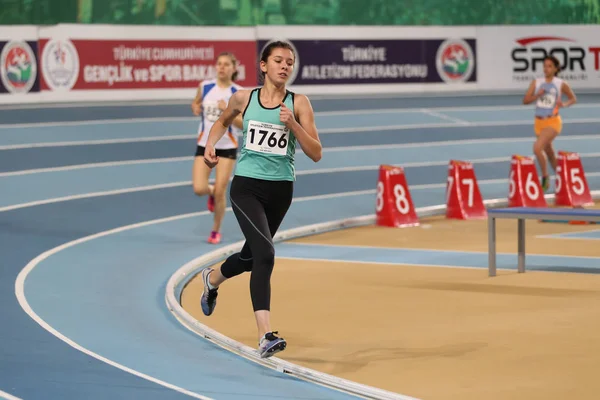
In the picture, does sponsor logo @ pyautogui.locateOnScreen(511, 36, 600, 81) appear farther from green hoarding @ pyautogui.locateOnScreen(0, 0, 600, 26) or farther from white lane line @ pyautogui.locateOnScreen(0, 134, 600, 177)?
white lane line @ pyautogui.locateOnScreen(0, 134, 600, 177)

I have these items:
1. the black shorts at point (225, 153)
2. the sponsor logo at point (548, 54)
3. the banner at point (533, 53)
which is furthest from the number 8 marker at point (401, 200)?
the sponsor logo at point (548, 54)

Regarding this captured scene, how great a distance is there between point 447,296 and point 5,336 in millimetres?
3546

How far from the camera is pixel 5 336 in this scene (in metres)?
8.30

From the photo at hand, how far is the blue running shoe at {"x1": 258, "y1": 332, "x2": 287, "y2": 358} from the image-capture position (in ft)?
23.9

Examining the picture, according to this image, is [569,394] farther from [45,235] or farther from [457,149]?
[457,149]

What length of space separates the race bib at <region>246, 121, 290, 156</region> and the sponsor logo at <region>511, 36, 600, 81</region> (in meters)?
18.1

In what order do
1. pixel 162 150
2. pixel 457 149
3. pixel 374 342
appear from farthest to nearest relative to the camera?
pixel 457 149
pixel 162 150
pixel 374 342

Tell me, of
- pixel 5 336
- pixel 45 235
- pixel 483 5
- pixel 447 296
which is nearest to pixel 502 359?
pixel 447 296

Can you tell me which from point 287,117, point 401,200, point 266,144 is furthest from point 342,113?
point 287,117

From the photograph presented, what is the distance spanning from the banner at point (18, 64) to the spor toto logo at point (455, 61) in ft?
27.9

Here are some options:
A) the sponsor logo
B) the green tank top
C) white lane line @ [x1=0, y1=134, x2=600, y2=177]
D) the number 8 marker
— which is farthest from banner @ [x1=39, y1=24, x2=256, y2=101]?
the green tank top

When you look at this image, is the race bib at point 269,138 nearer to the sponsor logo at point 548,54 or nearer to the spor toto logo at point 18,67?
the spor toto logo at point 18,67

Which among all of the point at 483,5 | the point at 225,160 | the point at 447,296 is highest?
the point at 483,5

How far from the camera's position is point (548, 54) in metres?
25.1
